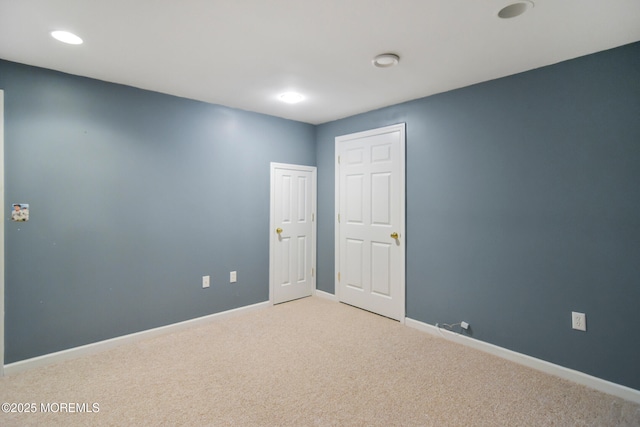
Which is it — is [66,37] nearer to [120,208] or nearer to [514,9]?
[120,208]

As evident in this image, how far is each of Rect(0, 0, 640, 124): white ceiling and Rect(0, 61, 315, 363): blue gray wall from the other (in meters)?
0.35

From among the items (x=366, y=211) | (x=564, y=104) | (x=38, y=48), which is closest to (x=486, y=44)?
(x=564, y=104)

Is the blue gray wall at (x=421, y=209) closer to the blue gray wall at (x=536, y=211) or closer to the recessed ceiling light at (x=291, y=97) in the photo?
the blue gray wall at (x=536, y=211)

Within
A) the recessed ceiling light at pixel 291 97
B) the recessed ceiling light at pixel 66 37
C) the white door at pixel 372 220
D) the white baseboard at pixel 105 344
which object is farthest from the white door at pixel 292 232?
the recessed ceiling light at pixel 66 37

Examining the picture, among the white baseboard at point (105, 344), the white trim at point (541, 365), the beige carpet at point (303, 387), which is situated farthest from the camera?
the white baseboard at point (105, 344)

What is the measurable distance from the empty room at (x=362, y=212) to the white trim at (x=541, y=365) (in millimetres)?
13

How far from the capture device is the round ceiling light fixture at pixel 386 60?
2.31 m

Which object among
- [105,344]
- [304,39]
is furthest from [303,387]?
[304,39]

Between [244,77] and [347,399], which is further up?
[244,77]

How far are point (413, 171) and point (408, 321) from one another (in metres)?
1.65

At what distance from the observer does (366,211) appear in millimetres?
3830

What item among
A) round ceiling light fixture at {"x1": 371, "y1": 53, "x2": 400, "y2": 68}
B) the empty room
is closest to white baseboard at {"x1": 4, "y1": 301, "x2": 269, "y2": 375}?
the empty room

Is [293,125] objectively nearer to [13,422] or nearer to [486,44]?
[486,44]

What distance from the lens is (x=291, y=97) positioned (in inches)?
128
